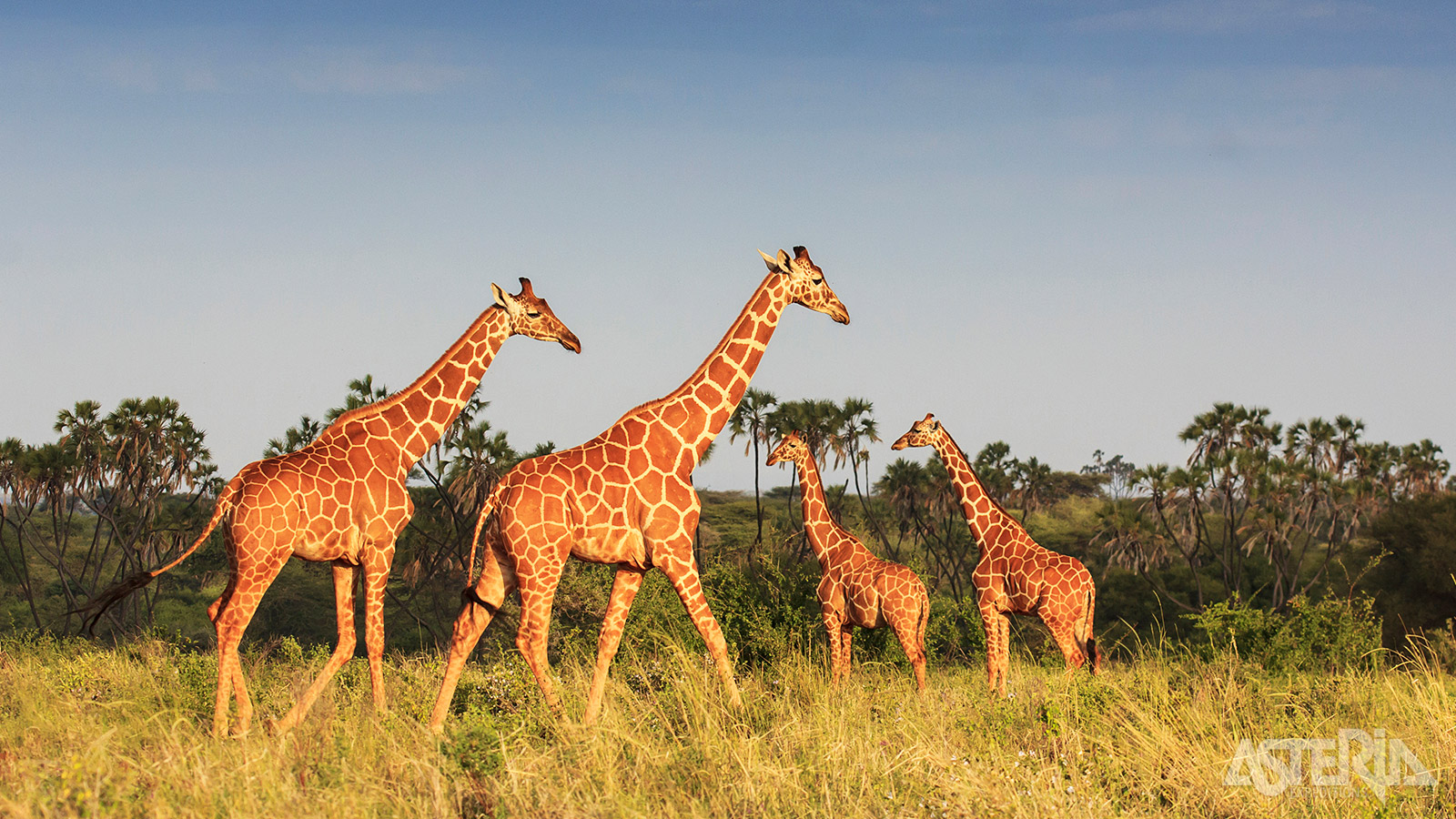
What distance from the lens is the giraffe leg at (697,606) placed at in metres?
7.14

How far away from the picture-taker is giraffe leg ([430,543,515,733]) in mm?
7129

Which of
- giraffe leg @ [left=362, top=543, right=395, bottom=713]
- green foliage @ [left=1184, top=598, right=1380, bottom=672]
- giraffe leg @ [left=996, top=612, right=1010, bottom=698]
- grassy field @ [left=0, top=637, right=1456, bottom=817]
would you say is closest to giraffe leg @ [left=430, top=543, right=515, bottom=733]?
grassy field @ [left=0, top=637, right=1456, bottom=817]

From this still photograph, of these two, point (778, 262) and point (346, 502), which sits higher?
point (778, 262)

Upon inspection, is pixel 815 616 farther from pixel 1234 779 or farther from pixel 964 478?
pixel 1234 779

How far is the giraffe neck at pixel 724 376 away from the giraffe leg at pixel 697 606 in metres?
0.83

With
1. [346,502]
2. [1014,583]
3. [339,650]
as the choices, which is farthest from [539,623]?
[1014,583]

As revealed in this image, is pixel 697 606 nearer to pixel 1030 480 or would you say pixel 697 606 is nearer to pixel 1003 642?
pixel 1003 642

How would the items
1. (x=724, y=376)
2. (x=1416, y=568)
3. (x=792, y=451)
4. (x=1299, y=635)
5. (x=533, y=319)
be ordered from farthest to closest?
(x=1416, y=568) < (x=1299, y=635) < (x=792, y=451) < (x=533, y=319) < (x=724, y=376)

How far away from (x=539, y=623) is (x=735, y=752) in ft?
6.78

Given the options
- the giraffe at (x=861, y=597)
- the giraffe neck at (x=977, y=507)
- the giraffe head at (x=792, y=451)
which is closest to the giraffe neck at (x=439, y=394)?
the giraffe at (x=861, y=597)

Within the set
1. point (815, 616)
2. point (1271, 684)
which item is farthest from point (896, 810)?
point (815, 616)

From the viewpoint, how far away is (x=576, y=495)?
7.27m

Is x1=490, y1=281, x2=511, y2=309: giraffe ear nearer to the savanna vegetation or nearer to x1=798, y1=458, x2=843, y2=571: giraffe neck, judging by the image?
the savanna vegetation

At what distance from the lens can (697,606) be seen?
7.25m
